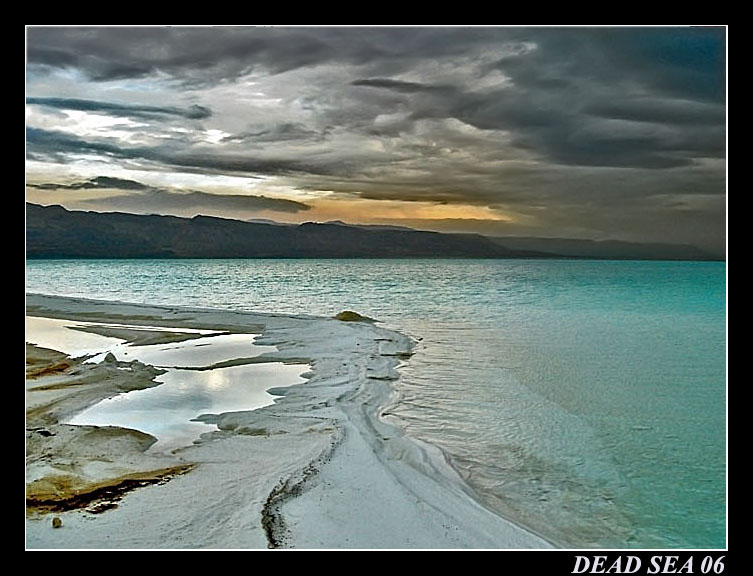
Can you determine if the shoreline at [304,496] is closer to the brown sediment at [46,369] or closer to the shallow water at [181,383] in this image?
the shallow water at [181,383]

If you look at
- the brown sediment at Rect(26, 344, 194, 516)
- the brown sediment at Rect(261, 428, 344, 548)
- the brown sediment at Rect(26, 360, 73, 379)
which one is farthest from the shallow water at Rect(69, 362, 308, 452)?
the brown sediment at Rect(26, 360, 73, 379)

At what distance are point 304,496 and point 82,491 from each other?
2199mm

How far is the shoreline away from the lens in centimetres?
525

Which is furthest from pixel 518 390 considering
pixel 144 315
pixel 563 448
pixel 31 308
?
pixel 31 308

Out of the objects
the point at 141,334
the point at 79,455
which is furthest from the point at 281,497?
the point at 141,334

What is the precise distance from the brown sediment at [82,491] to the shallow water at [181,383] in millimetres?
1016

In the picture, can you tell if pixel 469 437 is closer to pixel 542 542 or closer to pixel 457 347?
pixel 542 542

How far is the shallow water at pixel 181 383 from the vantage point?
8.48 metres

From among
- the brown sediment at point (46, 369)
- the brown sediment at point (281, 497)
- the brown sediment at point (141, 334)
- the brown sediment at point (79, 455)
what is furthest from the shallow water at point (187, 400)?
the brown sediment at point (141, 334)

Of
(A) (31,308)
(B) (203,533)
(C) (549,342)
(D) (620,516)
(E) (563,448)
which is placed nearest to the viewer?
(B) (203,533)

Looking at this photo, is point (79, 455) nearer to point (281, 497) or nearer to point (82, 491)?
point (82, 491)

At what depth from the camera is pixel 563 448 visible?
8180mm

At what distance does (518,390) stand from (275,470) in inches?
246
